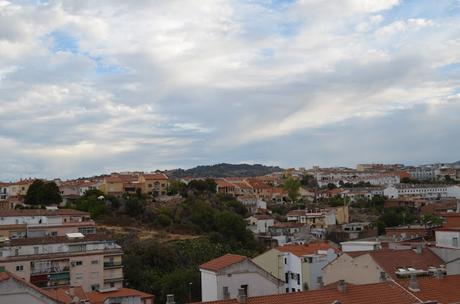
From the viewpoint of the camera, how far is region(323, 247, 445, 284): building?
29.7 m

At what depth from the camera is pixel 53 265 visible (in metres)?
45.1

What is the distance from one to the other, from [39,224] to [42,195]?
80.3 feet

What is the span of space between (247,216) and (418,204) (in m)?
38.4

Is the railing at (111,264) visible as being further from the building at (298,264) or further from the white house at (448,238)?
the white house at (448,238)

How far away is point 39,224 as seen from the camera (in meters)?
56.7

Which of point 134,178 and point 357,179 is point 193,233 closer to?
point 134,178

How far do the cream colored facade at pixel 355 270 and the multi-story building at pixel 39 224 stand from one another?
100ft

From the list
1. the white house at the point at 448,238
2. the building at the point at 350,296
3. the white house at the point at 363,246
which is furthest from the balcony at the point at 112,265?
the building at the point at 350,296

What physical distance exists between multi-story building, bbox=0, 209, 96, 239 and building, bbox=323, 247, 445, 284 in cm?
3123

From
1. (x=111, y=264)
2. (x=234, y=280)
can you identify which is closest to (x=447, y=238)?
(x=234, y=280)

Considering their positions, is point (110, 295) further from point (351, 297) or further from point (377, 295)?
point (377, 295)

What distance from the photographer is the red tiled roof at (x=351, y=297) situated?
21.5 metres

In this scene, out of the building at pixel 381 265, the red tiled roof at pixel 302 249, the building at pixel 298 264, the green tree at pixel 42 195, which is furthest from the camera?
the green tree at pixel 42 195

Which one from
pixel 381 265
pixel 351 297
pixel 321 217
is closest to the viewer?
pixel 351 297
